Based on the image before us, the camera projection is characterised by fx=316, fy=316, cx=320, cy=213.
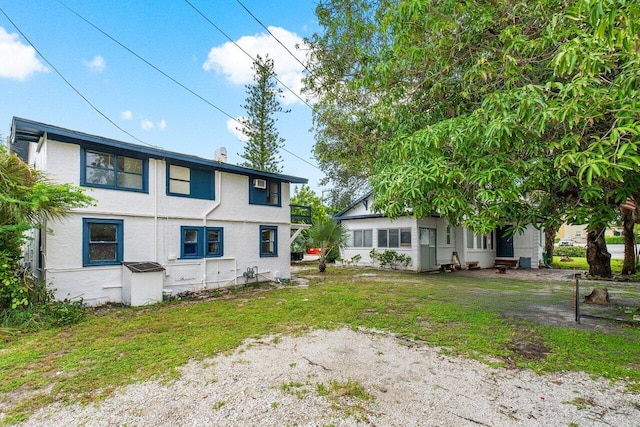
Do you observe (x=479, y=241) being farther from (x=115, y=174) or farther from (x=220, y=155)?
(x=115, y=174)

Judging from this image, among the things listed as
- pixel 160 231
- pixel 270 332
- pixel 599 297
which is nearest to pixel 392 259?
pixel 599 297

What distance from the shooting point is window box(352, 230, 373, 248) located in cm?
1712

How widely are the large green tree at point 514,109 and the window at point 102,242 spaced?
6.74m

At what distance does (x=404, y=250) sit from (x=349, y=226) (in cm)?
363

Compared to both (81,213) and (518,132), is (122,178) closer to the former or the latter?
(81,213)

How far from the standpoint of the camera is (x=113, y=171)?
8.23 meters

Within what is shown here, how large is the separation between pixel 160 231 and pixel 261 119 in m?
16.9

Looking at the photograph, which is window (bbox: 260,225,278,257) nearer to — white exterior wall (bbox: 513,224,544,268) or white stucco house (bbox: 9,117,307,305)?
white stucco house (bbox: 9,117,307,305)

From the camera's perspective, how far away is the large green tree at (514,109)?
128 inches

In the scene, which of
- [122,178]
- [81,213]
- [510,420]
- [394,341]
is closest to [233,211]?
[122,178]

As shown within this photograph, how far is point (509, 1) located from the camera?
15.5ft

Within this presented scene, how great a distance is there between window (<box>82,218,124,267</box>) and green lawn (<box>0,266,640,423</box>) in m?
1.56

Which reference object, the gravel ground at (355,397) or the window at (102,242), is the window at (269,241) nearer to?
the window at (102,242)

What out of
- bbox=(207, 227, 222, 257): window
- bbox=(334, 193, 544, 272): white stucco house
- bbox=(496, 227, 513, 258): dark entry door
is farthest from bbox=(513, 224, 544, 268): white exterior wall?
bbox=(207, 227, 222, 257): window
